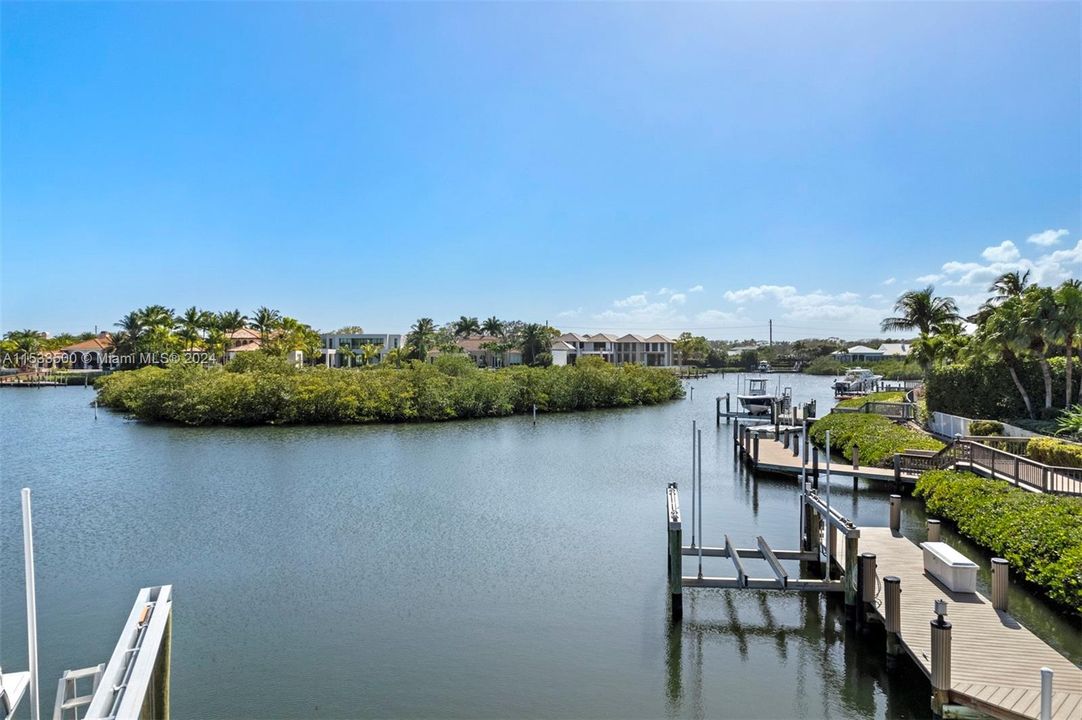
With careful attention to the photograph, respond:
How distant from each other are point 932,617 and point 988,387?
24295 mm

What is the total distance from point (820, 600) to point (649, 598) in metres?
3.42

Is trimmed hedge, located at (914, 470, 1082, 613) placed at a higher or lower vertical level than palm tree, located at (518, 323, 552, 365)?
lower

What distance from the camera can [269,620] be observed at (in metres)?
13.1

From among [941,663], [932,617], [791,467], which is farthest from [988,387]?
[941,663]

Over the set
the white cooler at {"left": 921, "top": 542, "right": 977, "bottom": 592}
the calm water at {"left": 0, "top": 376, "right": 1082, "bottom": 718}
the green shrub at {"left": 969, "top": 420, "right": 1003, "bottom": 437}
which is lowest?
the calm water at {"left": 0, "top": 376, "right": 1082, "bottom": 718}

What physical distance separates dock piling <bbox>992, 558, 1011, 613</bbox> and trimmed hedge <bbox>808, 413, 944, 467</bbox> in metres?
13.0

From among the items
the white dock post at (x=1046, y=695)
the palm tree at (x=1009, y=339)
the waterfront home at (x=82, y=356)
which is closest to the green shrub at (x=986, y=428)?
the palm tree at (x=1009, y=339)

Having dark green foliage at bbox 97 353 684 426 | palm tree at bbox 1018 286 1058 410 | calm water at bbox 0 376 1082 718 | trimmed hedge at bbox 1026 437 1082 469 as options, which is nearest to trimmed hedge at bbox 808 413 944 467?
calm water at bbox 0 376 1082 718

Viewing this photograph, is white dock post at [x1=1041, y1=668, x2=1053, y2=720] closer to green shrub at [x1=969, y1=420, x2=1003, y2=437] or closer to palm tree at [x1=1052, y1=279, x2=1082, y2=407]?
green shrub at [x1=969, y1=420, x2=1003, y2=437]

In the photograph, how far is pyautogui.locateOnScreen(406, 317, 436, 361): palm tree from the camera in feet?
303

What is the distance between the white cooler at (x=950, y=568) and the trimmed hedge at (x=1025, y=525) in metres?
1.56

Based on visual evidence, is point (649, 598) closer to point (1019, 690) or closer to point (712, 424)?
point (1019, 690)

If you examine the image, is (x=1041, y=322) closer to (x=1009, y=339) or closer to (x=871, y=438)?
(x=1009, y=339)

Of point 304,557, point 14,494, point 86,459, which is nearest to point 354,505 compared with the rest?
point 304,557
